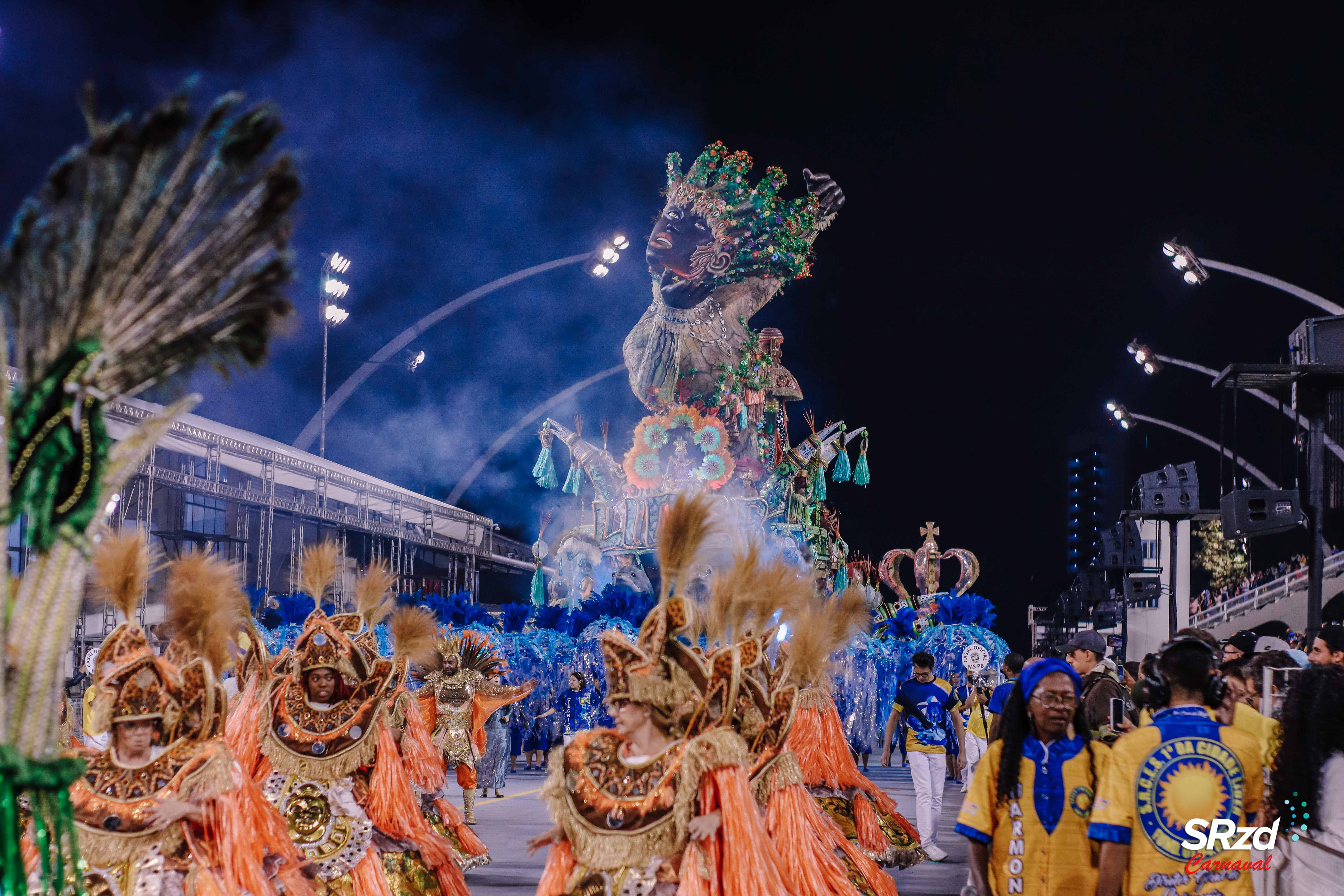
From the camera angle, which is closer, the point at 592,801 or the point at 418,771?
the point at 592,801

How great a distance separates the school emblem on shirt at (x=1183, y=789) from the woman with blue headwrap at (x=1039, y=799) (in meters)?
0.27

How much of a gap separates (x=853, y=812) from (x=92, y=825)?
566cm

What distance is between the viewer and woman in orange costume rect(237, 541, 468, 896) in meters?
6.92

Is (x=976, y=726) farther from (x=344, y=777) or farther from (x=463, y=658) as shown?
(x=344, y=777)

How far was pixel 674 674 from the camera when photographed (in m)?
5.41

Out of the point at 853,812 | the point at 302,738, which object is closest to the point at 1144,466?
the point at 853,812

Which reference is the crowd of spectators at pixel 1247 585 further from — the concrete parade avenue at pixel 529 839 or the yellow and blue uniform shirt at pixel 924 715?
the yellow and blue uniform shirt at pixel 924 715

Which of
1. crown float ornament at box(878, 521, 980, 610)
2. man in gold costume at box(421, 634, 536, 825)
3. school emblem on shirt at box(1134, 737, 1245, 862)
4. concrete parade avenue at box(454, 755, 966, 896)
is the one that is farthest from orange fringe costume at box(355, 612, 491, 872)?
crown float ornament at box(878, 521, 980, 610)

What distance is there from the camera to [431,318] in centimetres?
2448

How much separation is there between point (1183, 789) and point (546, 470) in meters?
22.8

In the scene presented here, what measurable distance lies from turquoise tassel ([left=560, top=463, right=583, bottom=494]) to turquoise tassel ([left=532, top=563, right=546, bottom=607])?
6.40ft

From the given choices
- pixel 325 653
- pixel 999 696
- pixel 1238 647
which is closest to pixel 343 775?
pixel 325 653

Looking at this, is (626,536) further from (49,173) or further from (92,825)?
(49,173)

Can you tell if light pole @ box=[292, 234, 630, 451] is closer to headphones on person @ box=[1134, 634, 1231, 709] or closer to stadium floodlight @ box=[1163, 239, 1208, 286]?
stadium floodlight @ box=[1163, 239, 1208, 286]
